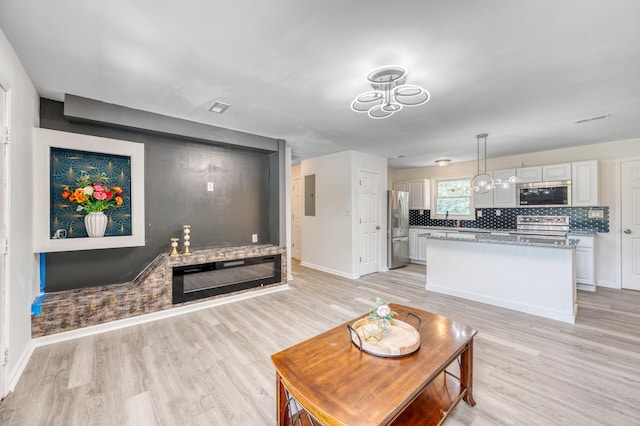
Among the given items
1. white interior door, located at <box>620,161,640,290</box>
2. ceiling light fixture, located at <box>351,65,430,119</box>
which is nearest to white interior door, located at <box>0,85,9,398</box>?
ceiling light fixture, located at <box>351,65,430,119</box>

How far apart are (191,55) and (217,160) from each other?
7.15 feet

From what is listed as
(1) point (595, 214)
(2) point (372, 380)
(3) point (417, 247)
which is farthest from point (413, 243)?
(2) point (372, 380)

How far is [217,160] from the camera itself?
4.08 m

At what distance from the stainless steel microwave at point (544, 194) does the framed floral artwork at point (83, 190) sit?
6.54m

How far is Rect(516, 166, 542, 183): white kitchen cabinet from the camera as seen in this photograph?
16.5 feet

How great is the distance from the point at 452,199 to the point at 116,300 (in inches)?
267

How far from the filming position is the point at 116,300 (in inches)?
114

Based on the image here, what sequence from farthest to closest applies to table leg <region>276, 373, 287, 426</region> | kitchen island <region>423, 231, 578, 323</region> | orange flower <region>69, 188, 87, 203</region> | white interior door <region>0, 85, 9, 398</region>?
kitchen island <region>423, 231, 578, 323</region>, orange flower <region>69, 188, 87, 203</region>, white interior door <region>0, 85, 9, 398</region>, table leg <region>276, 373, 287, 426</region>

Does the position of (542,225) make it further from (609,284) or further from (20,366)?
(20,366)

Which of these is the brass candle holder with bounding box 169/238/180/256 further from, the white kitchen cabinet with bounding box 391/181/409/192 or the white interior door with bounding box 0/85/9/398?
the white kitchen cabinet with bounding box 391/181/409/192

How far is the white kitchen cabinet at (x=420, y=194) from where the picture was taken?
22.1 feet

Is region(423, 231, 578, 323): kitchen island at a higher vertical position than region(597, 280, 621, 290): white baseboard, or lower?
higher

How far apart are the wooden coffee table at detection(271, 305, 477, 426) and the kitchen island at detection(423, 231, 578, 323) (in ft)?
7.38

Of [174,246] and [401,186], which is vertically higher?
[401,186]
